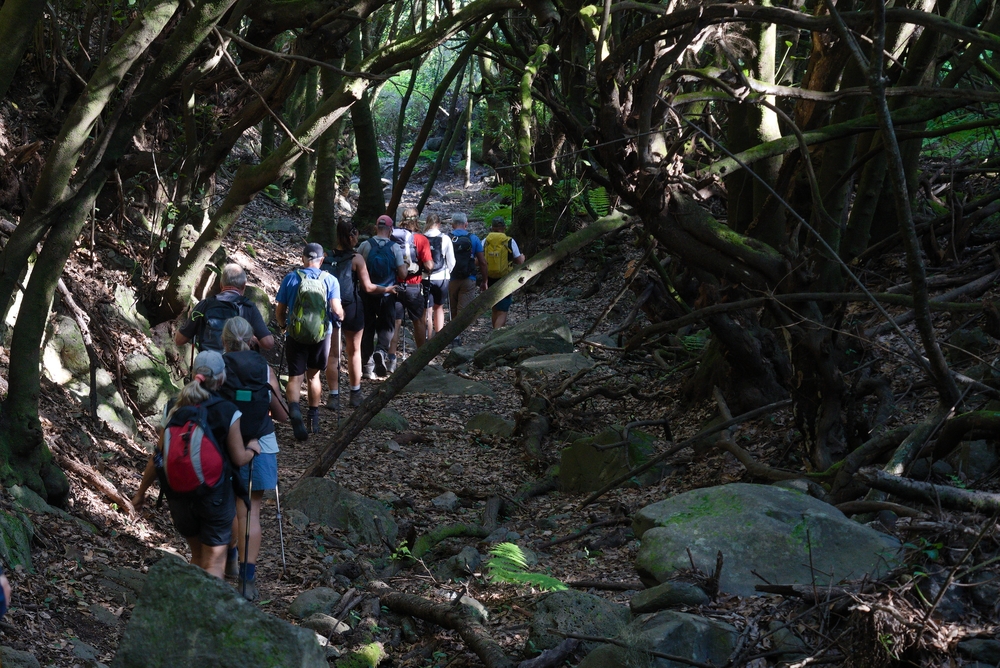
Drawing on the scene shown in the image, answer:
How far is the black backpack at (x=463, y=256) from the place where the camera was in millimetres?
12562

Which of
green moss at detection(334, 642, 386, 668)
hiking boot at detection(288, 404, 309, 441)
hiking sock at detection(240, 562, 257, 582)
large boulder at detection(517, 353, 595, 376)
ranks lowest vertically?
green moss at detection(334, 642, 386, 668)

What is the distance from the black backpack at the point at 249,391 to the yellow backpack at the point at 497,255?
7418 millimetres

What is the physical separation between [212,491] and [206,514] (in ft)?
0.56

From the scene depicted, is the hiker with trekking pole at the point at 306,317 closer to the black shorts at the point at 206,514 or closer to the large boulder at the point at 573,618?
the black shorts at the point at 206,514

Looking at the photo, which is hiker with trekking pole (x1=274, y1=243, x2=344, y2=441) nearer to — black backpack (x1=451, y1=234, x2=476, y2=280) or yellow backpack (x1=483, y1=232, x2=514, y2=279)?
black backpack (x1=451, y1=234, x2=476, y2=280)

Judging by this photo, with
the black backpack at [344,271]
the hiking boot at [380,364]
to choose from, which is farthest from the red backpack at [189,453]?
the hiking boot at [380,364]

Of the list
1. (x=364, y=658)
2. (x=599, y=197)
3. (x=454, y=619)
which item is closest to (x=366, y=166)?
(x=599, y=197)

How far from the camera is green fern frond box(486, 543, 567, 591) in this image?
209 inches

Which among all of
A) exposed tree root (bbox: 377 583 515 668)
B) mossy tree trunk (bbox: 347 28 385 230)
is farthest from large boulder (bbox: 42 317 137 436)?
mossy tree trunk (bbox: 347 28 385 230)

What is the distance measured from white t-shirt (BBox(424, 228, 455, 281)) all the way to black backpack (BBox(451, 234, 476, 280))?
531 mm

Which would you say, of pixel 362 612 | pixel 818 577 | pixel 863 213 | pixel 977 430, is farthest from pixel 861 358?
pixel 362 612

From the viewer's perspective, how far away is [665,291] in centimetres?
1005

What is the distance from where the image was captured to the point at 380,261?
10297mm

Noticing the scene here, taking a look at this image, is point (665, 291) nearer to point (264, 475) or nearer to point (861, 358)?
point (861, 358)
